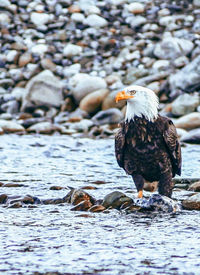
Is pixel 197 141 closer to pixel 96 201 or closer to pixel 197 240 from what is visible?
pixel 96 201

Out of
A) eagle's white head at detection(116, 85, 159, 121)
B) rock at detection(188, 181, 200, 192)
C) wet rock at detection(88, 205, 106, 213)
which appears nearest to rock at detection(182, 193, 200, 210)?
wet rock at detection(88, 205, 106, 213)

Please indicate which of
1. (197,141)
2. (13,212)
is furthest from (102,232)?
(197,141)

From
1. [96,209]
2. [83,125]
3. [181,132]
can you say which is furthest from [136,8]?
[96,209]

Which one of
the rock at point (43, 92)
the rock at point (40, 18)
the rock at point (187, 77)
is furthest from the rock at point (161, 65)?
the rock at point (40, 18)

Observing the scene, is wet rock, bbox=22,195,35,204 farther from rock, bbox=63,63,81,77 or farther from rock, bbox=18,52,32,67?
rock, bbox=18,52,32,67

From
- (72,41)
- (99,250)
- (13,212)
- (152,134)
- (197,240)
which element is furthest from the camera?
(72,41)

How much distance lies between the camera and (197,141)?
1261 cm

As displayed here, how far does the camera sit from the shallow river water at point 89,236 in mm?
4453

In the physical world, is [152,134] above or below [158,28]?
below

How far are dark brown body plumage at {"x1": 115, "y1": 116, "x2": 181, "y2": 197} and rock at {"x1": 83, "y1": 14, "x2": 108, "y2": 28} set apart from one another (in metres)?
14.6

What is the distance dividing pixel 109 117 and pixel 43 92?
2.38m

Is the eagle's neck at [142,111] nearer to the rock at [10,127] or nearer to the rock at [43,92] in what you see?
the rock at [10,127]

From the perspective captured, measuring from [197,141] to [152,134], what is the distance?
5.81 m

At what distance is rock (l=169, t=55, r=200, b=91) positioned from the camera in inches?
645
